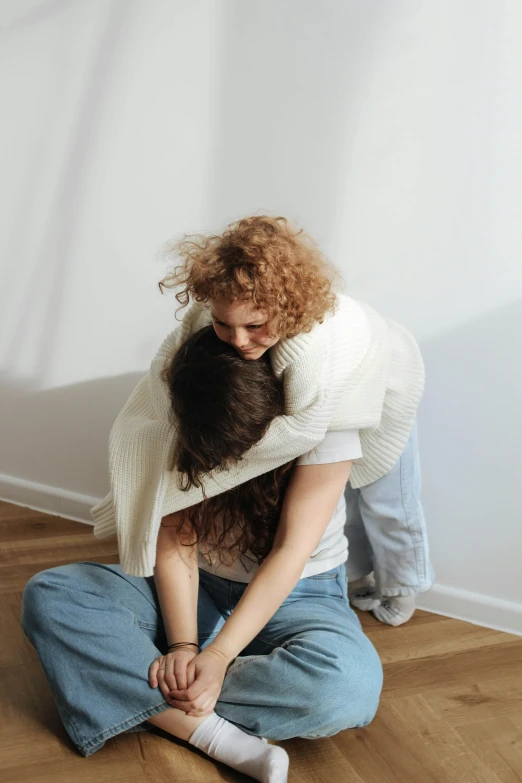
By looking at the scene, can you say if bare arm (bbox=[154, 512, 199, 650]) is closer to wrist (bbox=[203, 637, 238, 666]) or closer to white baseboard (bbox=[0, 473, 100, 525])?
wrist (bbox=[203, 637, 238, 666])

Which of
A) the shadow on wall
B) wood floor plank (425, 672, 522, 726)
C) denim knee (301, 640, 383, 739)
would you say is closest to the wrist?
denim knee (301, 640, 383, 739)

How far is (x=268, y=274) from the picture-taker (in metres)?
1.02

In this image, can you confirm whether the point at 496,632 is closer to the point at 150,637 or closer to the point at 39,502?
the point at 150,637

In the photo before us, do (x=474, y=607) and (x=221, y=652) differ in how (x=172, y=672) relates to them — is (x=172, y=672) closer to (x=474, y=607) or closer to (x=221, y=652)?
(x=221, y=652)

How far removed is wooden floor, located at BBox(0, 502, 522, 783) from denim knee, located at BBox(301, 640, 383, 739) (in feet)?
0.18

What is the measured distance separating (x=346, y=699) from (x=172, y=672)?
23 centimetres

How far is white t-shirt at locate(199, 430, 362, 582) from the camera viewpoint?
1194 millimetres

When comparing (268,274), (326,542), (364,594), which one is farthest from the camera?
(364,594)

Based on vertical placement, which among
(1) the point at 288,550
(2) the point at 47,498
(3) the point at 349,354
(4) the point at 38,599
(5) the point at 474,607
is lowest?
(2) the point at 47,498

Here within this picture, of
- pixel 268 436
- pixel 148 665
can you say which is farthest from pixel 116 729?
pixel 268 436

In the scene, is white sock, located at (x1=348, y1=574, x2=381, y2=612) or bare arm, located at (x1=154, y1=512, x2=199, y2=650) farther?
white sock, located at (x1=348, y1=574, x2=381, y2=612)

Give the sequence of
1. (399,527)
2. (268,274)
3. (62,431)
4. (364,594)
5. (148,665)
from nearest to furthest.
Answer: (268,274) < (148,665) < (399,527) < (364,594) < (62,431)

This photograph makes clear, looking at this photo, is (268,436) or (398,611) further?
(398,611)

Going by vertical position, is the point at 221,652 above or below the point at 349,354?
below
